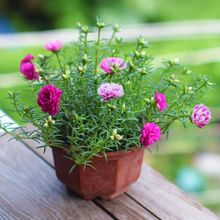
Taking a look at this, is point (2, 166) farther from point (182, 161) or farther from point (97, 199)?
point (182, 161)

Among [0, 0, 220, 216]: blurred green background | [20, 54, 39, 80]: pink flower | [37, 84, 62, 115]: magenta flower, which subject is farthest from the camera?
[0, 0, 220, 216]: blurred green background

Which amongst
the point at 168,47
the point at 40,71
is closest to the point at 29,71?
the point at 40,71

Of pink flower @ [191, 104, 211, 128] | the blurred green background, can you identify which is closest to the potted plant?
pink flower @ [191, 104, 211, 128]

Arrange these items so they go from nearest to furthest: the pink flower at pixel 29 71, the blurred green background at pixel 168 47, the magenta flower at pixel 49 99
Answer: the magenta flower at pixel 49 99 → the pink flower at pixel 29 71 → the blurred green background at pixel 168 47

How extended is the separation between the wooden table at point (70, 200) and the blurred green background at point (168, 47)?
1.45 metres

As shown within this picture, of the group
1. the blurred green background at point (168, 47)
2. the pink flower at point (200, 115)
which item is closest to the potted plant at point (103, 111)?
the pink flower at point (200, 115)

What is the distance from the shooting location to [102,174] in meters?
0.99

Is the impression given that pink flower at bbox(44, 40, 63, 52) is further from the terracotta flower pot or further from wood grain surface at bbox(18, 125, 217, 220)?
wood grain surface at bbox(18, 125, 217, 220)

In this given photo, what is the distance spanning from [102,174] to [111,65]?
0.21 m

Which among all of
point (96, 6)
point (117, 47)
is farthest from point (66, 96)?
point (96, 6)

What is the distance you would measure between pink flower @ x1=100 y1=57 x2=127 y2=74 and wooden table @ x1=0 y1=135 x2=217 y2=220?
0.86ft

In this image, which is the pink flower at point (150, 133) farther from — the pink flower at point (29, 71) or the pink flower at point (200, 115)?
the pink flower at point (29, 71)

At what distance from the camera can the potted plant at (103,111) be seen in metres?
0.92

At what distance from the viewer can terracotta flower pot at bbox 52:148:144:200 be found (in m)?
0.98
